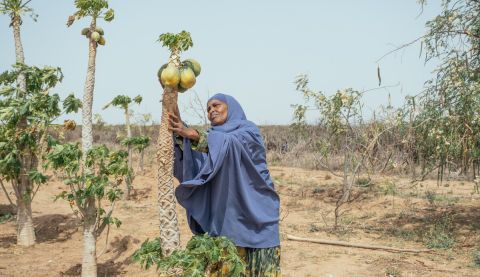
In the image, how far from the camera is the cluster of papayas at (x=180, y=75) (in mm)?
1840

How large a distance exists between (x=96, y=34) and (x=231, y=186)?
2.79 m

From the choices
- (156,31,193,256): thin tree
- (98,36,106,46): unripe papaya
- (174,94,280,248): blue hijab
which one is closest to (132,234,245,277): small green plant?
(156,31,193,256): thin tree

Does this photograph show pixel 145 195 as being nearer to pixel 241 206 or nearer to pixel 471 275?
pixel 471 275

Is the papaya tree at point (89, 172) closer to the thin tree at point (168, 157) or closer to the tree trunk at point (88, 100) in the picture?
the tree trunk at point (88, 100)

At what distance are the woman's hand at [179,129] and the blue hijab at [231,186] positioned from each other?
9 cm

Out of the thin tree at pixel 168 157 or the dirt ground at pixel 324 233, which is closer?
the thin tree at pixel 168 157

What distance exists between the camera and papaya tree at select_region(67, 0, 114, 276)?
14.4 feet

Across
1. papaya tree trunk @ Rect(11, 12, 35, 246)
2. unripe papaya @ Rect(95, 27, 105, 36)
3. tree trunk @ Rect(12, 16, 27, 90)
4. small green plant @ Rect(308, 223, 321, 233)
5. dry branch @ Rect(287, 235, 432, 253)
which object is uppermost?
tree trunk @ Rect(12, 16, 27, 90)

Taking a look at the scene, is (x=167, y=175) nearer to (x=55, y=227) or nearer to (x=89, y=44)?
(x=89, y=44)

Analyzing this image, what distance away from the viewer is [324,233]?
677 cm

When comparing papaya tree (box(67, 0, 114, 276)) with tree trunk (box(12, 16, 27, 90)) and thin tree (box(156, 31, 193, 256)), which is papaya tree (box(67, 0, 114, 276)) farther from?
thin tree (box(156, 31, 193, 256))

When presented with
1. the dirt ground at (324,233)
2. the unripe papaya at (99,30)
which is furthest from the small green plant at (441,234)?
the unripe papaya at (99,30)

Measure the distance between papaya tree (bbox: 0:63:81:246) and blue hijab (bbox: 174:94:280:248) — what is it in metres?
3.25

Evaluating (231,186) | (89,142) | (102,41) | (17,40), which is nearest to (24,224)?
(89,142)
